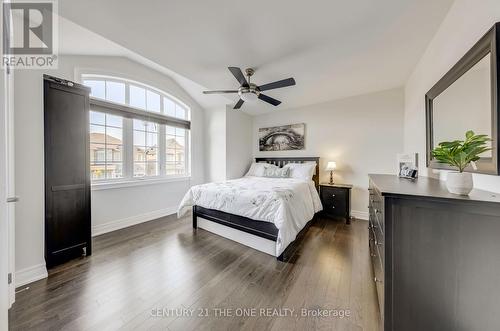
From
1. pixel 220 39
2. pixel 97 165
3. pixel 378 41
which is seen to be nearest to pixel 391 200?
pixel 378 41

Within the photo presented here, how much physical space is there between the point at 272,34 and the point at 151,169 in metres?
3.46

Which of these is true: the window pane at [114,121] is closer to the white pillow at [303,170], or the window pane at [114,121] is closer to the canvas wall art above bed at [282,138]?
the canvas wall art above bed at [282,138]

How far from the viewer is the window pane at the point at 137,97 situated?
11.9 ft

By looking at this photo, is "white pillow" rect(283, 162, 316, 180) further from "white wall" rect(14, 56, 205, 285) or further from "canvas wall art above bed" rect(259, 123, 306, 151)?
"white wall" rect(14, 56, 205, 285)

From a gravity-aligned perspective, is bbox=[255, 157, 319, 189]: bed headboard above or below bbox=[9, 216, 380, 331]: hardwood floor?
above

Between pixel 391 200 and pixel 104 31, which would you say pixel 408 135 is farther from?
pixel 104 31

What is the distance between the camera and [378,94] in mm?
3623

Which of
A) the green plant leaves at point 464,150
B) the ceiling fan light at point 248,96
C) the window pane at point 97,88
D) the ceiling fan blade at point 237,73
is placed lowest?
the green plant leaves at point 464,150

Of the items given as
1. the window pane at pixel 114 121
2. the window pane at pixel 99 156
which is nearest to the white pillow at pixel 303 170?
the window pane at pixel 114 121

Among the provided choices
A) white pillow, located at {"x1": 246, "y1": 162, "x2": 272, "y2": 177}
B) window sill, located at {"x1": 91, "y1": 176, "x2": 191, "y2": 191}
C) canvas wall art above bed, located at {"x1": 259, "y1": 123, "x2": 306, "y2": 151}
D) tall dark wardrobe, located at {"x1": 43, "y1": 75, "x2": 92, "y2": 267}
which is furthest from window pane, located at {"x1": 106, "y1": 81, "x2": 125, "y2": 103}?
canvas wall art above bed, located at {"x1": 259, "y1": 123, "x2": 306, "y2": 151}

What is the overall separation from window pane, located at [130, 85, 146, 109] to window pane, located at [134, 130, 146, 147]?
1.76 ft

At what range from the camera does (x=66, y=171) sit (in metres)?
2.18

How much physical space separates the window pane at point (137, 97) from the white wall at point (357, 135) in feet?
11.5

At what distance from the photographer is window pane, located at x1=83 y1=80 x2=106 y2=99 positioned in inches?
120
